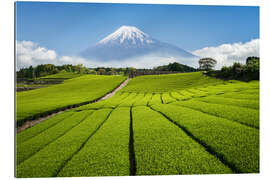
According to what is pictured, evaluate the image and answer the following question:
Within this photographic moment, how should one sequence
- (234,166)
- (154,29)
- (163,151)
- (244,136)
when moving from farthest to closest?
(154,29) → (244,136) → (163,151) → (234,166)

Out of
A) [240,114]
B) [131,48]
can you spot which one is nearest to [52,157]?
[240,114]

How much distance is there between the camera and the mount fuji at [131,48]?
5559 mm

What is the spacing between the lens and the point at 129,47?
6762mm

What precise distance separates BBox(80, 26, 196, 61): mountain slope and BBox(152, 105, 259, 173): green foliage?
134 inches

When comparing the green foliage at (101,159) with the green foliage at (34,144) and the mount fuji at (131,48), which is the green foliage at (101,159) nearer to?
the green foliage at (34,144)

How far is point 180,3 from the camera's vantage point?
4.34 m

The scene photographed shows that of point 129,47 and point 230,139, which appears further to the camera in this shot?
point 129,47

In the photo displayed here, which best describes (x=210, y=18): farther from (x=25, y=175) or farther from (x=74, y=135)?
(x=25, y=175)

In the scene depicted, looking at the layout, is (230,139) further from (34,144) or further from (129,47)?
(129,47)

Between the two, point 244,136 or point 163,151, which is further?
point 244,136

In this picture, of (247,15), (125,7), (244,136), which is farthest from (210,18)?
(244,136)

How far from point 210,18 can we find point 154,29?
1984mm

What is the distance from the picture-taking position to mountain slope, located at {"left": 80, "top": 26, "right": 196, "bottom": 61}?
5551mm

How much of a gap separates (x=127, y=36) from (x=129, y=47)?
1.10 m
